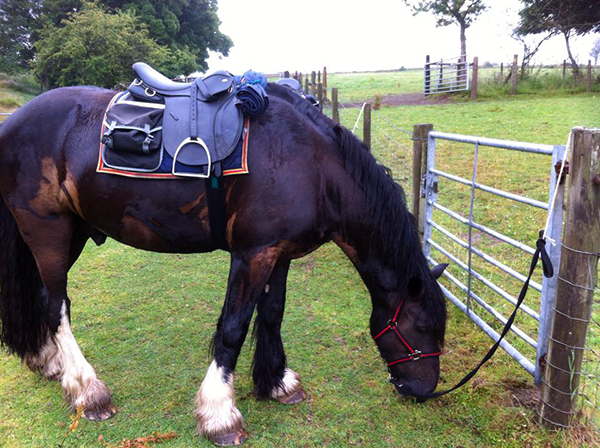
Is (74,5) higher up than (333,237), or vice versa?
(74,5)

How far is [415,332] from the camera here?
2.52 metres

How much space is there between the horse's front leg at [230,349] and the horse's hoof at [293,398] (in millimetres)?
345

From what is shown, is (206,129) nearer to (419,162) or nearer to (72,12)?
(419,162)

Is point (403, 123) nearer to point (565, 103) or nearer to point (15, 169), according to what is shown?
point (565, 103)

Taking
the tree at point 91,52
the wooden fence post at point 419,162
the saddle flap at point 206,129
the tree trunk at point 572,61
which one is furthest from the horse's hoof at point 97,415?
the tree trunk at point 572,61

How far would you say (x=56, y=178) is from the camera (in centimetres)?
256

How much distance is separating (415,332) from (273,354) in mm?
948

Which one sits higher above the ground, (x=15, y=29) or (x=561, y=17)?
(x=15, y=29)

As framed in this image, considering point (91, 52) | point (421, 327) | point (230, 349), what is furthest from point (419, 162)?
point (91, 52)

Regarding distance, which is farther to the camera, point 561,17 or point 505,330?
point 561,17

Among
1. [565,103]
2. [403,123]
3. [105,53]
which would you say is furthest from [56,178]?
[105,53]

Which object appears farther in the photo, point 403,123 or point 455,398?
point 403,123

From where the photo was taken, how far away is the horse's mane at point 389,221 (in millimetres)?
2459

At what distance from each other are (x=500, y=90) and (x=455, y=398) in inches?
697
